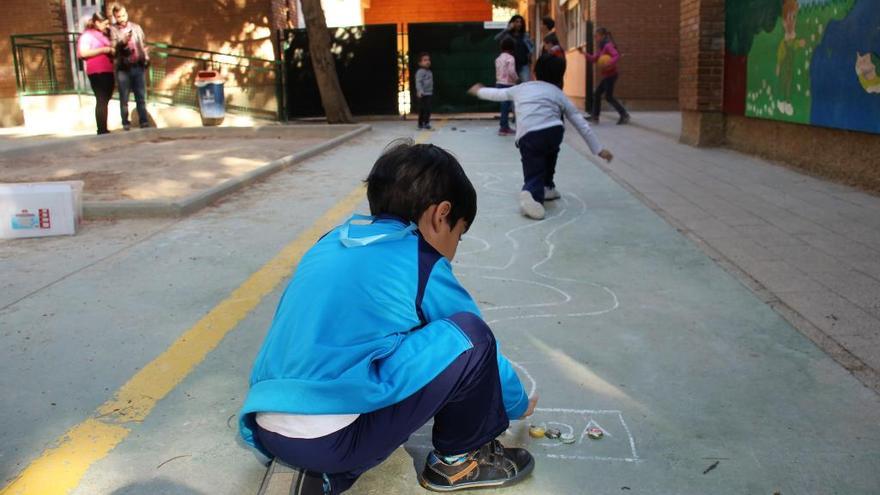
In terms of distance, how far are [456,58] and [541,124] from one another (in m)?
13.1

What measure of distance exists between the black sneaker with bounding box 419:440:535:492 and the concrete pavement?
56 millimetres

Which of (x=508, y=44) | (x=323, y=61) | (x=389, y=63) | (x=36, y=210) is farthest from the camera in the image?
(x=389, y=63)

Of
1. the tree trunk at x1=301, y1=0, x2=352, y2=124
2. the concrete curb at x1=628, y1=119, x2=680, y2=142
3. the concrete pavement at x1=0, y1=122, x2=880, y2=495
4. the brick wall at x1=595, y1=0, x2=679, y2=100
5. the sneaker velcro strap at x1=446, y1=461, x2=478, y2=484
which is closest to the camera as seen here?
the sneaker velcro strap at x1=446, y1=461, x2=478, y2=484

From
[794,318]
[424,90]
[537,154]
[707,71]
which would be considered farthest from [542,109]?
[424,90]

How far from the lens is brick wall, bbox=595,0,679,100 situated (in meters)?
18.1

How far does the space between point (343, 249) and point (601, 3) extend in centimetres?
1743

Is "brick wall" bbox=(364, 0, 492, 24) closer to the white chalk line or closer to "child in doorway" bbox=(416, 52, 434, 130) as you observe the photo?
"child in doorway" bbox=(416, 52, 434, 130)

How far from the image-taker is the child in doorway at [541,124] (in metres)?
6.49

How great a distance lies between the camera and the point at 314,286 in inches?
82.0

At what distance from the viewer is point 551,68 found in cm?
687

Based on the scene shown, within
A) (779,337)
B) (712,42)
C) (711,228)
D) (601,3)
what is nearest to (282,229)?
(711,228)

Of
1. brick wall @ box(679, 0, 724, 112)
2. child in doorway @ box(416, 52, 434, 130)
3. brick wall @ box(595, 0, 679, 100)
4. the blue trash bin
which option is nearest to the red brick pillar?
brick wall @ box(679, 0, 724, 112)

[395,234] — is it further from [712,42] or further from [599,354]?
[712,42]

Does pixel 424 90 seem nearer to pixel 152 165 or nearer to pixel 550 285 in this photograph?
pixel 152 165
